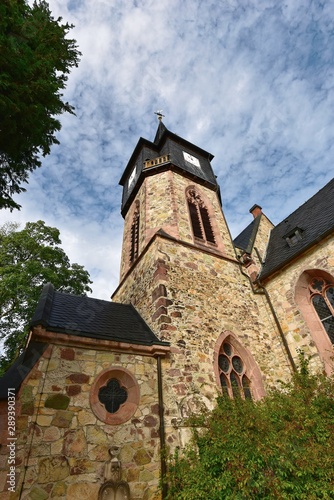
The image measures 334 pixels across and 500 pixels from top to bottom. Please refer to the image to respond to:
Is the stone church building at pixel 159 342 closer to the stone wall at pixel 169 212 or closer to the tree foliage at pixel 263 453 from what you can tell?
the stone wall at pixel 169 212

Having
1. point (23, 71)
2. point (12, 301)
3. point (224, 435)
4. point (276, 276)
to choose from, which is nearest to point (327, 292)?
point (276, 276)

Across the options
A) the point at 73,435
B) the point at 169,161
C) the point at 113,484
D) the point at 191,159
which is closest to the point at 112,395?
the point at 73,435

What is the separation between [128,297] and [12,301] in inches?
260

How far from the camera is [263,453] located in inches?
161

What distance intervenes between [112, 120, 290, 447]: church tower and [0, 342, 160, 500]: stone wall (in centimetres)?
67

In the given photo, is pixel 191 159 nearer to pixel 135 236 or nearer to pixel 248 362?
pixel 135 236

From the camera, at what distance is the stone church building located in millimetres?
4504

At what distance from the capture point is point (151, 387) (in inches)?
230

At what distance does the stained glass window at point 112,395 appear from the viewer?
535 centimetres

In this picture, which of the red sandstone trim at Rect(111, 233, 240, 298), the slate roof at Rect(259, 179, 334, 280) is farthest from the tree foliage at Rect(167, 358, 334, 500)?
the red sandstone trim at Rect(111, 233, 240, 298)

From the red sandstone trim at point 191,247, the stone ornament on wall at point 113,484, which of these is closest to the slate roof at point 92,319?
the red sandstone trim at point 191,247

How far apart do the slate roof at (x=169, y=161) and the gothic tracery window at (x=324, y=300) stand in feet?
23.2

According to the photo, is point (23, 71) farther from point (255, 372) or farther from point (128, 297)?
point (255, 372)

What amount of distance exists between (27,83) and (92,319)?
5346mm
